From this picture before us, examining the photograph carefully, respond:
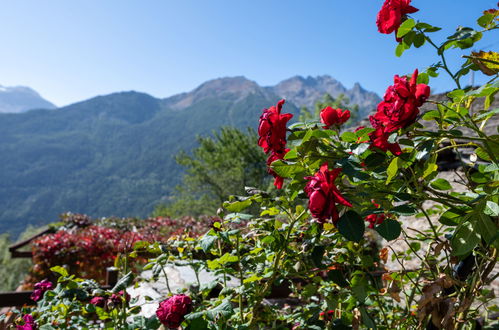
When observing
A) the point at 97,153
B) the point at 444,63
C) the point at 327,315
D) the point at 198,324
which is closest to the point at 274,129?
the point at 444,63

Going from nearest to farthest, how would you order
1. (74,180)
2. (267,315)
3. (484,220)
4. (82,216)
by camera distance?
1. (484,220)
2. (267,315)
3. (82,216)
4. (74,180)

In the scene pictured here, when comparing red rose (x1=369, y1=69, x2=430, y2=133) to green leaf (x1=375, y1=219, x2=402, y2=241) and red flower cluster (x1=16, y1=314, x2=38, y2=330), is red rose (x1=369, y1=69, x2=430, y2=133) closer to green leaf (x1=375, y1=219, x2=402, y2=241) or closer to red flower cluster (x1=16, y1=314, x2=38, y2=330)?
green leaf (x1=375, y1=219, x2=402, y2=241)

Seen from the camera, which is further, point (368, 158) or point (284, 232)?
point (284, 232)

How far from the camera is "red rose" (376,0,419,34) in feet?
2.80

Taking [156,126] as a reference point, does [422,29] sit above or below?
below

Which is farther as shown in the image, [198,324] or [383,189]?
[198,324]

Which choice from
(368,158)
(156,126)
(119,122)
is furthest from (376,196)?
(119,122)

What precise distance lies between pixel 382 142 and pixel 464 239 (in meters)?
0.26

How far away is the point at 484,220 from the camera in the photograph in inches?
27.6

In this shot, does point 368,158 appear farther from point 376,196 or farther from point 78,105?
point 78,105

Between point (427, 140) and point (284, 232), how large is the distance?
465 mm

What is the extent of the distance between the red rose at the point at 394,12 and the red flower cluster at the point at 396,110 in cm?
17

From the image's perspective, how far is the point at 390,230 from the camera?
0.66 m

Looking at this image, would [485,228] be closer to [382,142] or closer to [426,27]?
[382,142]
